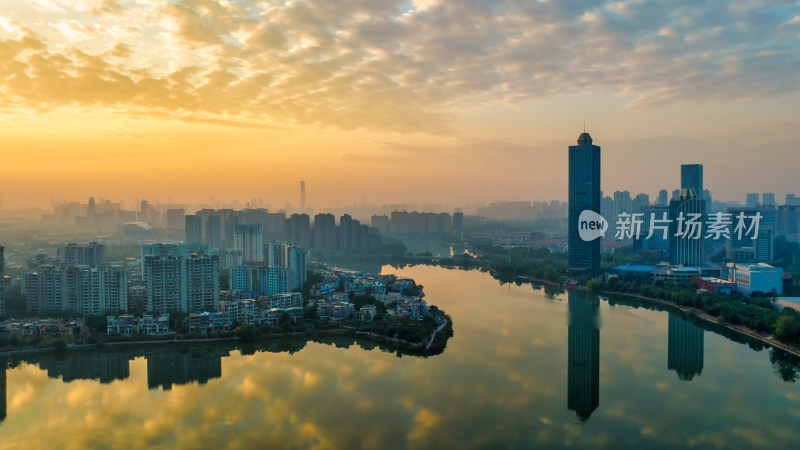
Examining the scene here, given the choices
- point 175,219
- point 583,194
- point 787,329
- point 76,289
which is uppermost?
point 583,194

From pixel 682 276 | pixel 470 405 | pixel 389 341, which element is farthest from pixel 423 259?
pixel 470 405

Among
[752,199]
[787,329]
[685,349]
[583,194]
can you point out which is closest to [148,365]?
[685,349]

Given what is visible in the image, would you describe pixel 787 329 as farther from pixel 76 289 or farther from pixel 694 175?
pixel 694 175

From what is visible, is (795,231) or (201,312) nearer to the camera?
(201,312)

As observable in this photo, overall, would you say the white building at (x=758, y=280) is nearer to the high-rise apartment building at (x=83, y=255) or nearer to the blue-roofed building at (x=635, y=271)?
the blue-roofed building at (x=635, y=271)

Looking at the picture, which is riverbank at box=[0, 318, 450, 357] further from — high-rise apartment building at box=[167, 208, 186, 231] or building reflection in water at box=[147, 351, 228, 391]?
high-rise apartment building at box=[167, 208, 186, 231]

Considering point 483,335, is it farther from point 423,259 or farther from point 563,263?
point 423,259
